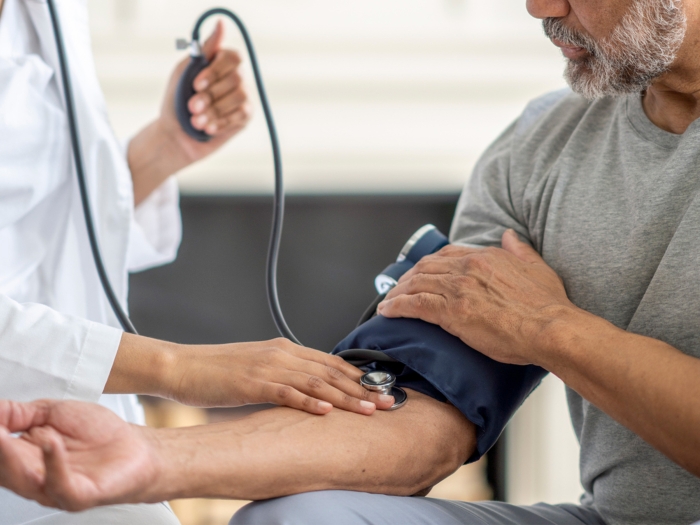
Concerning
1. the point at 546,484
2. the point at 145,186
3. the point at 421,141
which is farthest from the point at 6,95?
the point at 546,484

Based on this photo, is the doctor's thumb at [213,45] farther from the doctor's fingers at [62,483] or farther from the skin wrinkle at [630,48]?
the doctor's fingers at [62,483]

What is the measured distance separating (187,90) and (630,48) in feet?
2.65

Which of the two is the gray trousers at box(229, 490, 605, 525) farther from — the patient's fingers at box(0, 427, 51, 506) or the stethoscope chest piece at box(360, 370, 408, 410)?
the patient's fingers at box(0, 427, 51, 506)

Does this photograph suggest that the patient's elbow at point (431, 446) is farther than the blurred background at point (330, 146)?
No

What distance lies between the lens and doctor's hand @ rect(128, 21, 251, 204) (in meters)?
1.36

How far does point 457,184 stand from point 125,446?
182 centimetres

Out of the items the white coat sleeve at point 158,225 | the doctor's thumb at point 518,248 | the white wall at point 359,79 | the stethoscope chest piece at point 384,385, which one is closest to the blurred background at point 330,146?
the white wall at point 359,79

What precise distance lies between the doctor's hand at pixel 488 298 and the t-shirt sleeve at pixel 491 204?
0.24 ft

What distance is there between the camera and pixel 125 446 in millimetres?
668

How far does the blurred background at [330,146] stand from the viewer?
2291 millimetres

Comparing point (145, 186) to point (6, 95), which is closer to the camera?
point (6, 95)

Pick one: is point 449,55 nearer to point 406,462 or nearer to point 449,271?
point 449,271

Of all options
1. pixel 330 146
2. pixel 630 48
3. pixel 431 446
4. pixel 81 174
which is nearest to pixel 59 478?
pixel 431 446

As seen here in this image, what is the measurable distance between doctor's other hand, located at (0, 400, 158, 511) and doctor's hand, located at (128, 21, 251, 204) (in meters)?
0.78
